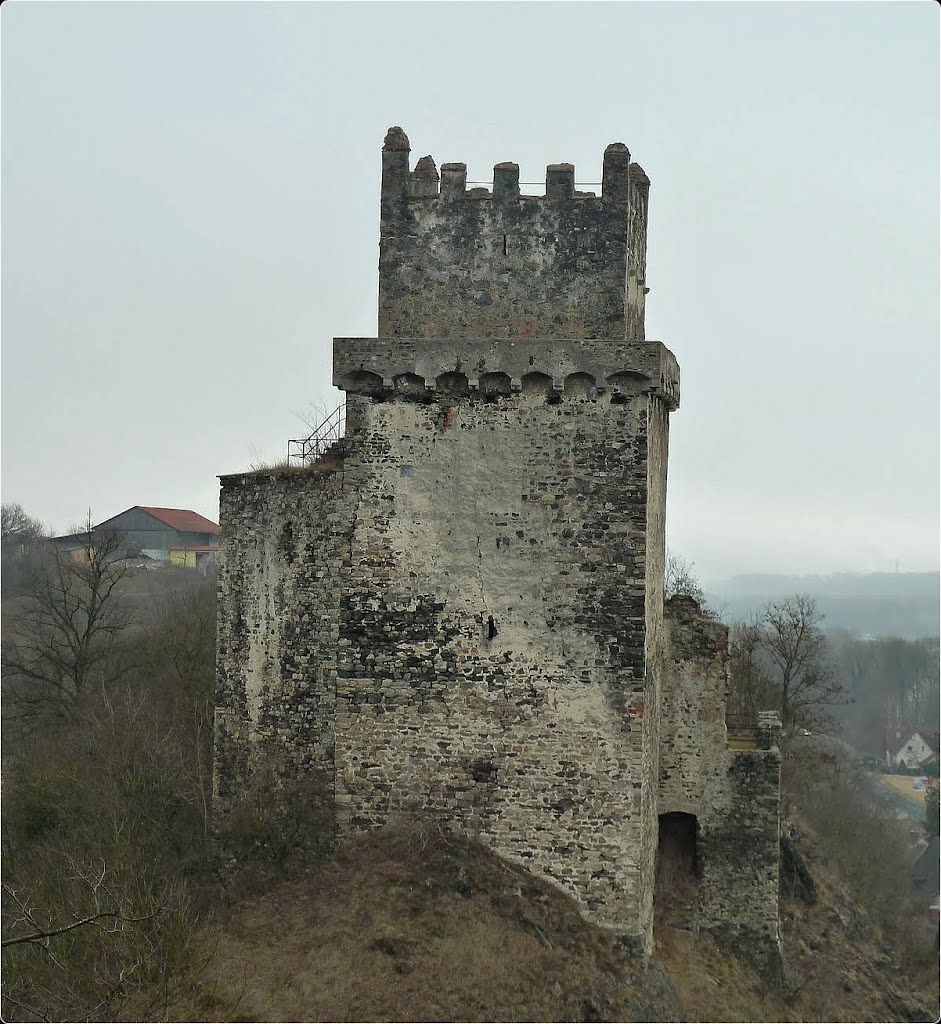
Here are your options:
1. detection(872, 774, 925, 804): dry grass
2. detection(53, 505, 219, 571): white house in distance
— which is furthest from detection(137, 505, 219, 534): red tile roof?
detection(872, 774, 925, 804): dry grass

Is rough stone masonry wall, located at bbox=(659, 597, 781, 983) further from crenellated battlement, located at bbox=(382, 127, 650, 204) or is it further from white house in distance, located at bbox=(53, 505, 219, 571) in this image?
white house in distance, located at bbox=(53, 505, 219, 571)

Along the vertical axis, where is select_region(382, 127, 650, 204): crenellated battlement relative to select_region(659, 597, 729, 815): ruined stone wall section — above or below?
above

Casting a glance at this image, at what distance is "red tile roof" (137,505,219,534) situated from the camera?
216 feet

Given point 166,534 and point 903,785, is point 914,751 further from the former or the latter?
point 166,534

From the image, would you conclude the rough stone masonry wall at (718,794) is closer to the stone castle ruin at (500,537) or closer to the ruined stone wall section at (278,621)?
the stone castle ruin at (500,537)

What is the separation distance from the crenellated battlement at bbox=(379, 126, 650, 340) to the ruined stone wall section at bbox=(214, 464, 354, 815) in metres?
2.76

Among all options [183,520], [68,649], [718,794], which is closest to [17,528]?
[183,520]

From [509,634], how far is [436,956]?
13.6ft

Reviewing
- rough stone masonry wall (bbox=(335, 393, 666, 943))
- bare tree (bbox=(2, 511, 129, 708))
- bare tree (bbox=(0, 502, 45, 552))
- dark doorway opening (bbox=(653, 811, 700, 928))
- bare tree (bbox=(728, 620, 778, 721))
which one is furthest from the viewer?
bare tree (bbox=(0, 502, 45, 552))

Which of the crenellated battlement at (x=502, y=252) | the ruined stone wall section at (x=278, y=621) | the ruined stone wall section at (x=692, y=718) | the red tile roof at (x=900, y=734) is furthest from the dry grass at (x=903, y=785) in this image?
the crenellated battlement at (x=502, y=252)

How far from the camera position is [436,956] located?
49.8 feet

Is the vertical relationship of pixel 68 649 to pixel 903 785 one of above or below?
above

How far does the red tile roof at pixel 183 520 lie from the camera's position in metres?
65.8

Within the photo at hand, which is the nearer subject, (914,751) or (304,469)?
(304,469)
